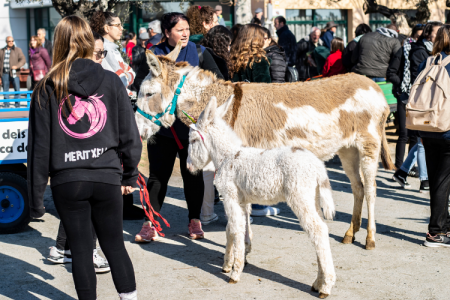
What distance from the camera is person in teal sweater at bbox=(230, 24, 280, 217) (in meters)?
5.67

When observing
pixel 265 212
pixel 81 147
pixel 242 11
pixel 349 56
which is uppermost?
pixel 242 11

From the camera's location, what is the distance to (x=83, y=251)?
3.21 meters

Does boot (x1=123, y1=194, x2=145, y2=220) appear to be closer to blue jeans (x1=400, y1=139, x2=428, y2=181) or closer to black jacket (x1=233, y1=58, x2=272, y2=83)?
black jacket (x1=233, y1=58, x2=272, y2=83)

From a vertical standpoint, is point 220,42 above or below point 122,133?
above

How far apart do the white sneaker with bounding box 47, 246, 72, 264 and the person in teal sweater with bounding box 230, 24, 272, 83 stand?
2.74 metres

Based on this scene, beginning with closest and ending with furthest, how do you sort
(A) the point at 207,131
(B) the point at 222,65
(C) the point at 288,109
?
(A) the point at 207,131 < (C) the point at 288,109 < (B) the point at 222,65

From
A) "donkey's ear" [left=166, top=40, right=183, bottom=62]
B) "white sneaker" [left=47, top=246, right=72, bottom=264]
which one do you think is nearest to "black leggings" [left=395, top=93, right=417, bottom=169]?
"donkey's ear" [left=166, top=40, right=183, bottom=62]

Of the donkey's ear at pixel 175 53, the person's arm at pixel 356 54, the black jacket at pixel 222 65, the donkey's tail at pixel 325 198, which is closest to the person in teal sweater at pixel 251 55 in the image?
the black jacket at pixel 222 65

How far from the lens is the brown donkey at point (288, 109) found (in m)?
4.81

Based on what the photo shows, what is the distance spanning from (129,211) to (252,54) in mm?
2467

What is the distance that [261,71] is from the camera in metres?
5.73

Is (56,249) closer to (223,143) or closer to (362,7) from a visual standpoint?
(223,143)

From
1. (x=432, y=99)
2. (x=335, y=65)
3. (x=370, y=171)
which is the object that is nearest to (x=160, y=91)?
(x=370, y=171)

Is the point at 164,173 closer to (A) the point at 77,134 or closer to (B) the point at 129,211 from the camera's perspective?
(B) the point at 129,211
